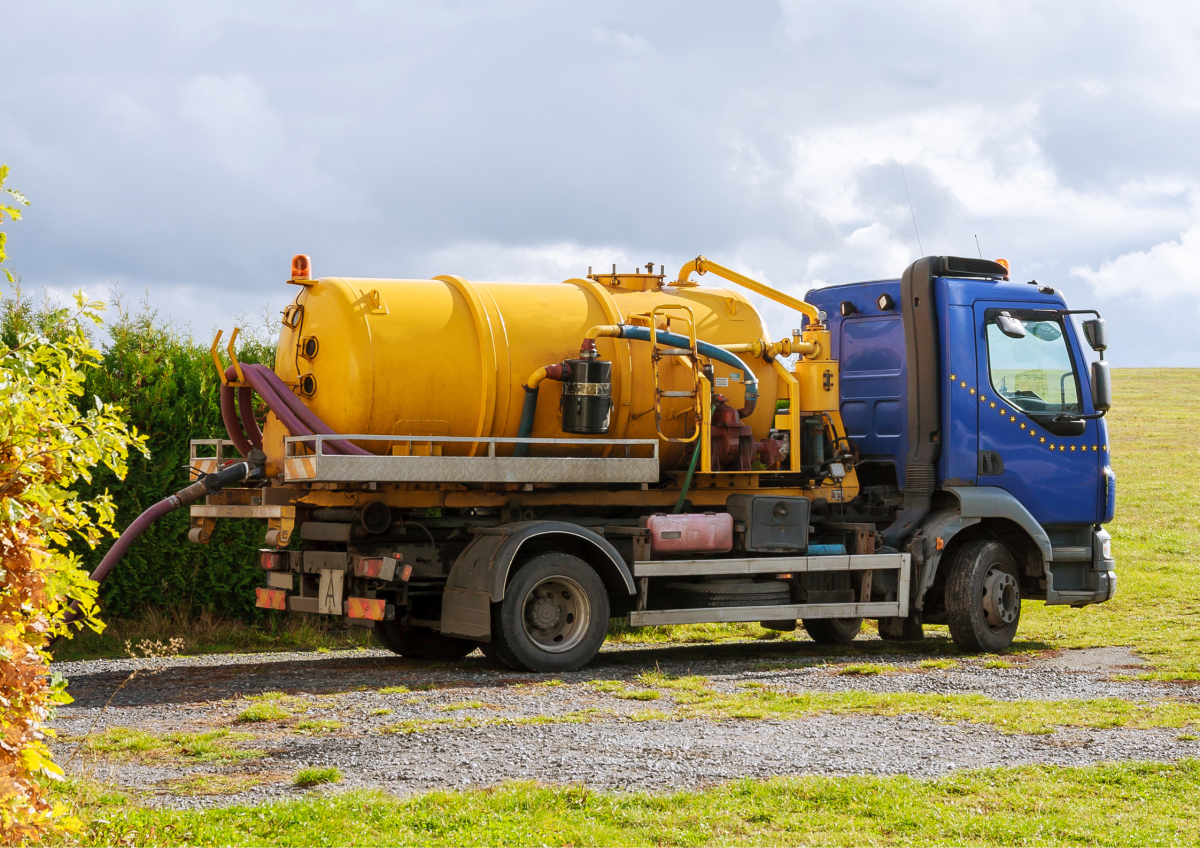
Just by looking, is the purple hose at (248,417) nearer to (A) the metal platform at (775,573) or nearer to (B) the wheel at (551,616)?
(B) the wheel at (551,616)

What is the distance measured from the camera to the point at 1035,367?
1234 centimetres

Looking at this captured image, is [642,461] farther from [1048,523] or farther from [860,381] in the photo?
[1048,523]

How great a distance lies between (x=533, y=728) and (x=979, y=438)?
21.0 ft

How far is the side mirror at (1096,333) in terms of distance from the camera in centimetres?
1190

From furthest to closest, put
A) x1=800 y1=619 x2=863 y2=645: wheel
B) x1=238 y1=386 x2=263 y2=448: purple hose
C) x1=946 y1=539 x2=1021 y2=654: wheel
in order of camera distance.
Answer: x1=800 y1=619 x2=863 y2=645: wheel, x1=946 y1=539 x2=1021 y2=654: wheel, x1=238 y1=386 x2=263 y2=448: purple hose

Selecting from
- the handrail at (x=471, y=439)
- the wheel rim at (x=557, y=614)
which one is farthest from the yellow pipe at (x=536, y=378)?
the wheel rim at (x=557, y=614)

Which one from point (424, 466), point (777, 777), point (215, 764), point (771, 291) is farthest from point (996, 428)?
point (215, 764)

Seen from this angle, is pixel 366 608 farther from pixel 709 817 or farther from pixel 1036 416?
pixel 1036 416

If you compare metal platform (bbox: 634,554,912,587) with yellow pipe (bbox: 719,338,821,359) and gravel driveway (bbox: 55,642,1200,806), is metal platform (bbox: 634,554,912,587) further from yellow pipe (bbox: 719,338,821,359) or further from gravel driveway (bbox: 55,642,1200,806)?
yellow pipe (bbox: 719,338,821,359)

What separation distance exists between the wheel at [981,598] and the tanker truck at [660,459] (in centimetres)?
3

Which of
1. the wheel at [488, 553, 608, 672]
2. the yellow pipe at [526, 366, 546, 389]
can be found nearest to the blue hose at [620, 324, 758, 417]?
the yellow pipe at [526, 366, 546, 389]

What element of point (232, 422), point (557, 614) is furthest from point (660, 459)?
point (232, 422)

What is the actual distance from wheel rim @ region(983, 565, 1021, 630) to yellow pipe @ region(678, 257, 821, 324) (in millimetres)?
2934

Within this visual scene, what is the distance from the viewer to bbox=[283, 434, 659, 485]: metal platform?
9320 mm
